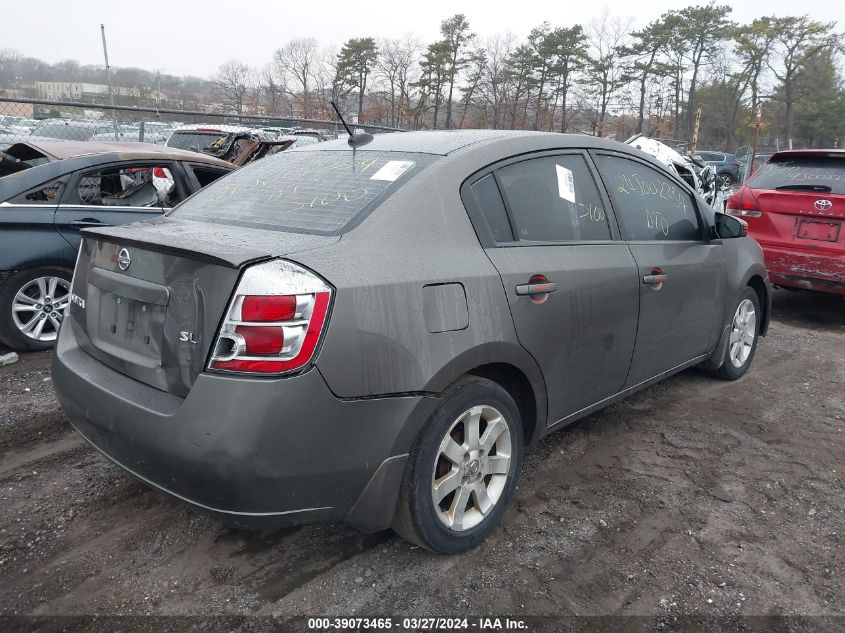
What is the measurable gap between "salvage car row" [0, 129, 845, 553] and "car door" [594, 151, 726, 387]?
0.7 inches

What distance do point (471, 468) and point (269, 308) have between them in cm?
107

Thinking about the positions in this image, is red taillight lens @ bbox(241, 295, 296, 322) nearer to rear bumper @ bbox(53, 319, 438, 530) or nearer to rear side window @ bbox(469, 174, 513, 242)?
rear bumper @ bbox(53, 319, 438, 530)

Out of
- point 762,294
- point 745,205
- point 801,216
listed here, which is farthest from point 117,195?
point 801,216

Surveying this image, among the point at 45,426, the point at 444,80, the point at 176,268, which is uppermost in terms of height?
the point at 444,80

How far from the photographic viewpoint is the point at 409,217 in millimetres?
2424

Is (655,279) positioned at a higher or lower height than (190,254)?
lower

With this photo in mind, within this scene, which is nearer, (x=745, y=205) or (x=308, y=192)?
(x=308, y=192)

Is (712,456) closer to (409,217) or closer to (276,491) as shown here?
(409,217)

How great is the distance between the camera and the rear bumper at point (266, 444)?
1.99m

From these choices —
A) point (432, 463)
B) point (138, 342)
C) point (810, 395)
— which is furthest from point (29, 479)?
point (810, 395)

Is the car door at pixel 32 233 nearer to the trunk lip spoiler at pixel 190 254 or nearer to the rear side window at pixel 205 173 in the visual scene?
the rear side window at pixel 205 173

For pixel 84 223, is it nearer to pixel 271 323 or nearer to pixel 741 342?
pixel 271 323

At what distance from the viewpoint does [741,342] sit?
4727mm

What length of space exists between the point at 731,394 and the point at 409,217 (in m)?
3.13
